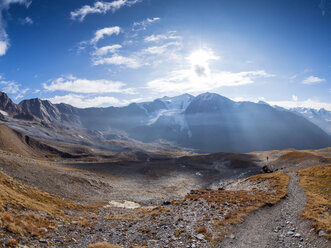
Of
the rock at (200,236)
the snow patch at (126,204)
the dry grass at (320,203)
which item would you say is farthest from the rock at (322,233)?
the snow patch at (126,204)

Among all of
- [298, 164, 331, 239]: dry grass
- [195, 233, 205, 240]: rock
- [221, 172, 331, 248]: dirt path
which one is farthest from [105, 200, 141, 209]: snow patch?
[298, 164, 331, 239]: dry grass

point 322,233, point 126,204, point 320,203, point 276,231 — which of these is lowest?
point 126,204

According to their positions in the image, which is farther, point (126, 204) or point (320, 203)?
point (126, 204)

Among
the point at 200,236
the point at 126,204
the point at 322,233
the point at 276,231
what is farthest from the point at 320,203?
the point at 126,204

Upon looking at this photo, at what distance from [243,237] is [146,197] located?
34.0m

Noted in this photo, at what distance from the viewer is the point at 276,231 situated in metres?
16.7

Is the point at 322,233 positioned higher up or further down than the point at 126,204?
higher up

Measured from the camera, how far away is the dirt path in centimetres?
1438

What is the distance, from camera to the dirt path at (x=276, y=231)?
14.4 metres

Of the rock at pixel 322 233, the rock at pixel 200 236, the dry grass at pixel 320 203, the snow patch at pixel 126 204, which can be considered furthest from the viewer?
the snow patch at pixel 126 204

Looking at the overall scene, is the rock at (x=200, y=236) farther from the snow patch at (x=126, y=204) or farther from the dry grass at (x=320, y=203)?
the snow patch at (x=126, y=204)

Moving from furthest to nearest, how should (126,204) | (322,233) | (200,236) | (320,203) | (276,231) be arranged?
(126,204) < (320,203) < (276,231) < (200,236) < (322,233)

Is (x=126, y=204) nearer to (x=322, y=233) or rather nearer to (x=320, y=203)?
(x=320, y=203)

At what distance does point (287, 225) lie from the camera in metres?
17.5
